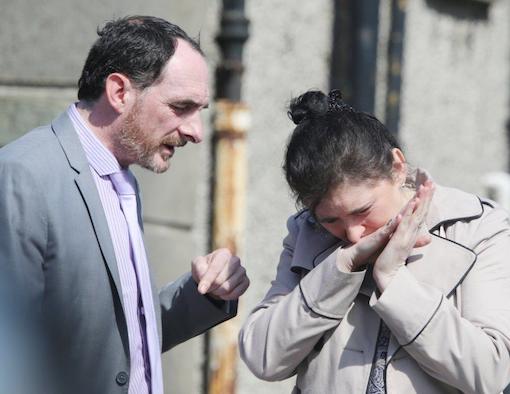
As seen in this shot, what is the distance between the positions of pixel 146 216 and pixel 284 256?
2186 millimetres

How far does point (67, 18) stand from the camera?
5.39 meters

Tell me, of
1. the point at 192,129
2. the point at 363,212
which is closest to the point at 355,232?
the point at 363,212

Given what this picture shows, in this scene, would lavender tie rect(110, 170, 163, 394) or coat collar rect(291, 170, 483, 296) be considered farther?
lavender tie rect(110, 170, 163, 394)

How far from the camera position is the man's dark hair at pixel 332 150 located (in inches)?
112

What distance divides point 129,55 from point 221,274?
0.65 metres

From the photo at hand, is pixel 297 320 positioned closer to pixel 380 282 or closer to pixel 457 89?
pixel 380 282

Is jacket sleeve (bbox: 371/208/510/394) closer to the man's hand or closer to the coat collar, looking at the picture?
the coat collar

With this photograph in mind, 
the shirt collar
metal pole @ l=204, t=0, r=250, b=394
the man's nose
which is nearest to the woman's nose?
the man's nose

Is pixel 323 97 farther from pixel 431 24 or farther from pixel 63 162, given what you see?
pixel 431 24

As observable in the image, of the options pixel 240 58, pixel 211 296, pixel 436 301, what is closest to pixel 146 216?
pixel 240 58

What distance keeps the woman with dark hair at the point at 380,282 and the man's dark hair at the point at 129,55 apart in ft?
1.39

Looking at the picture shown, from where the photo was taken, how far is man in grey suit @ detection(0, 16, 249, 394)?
112 inches

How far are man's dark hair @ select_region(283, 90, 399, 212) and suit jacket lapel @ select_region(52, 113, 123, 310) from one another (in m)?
0.50

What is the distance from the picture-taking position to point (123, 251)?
3.04 metres
